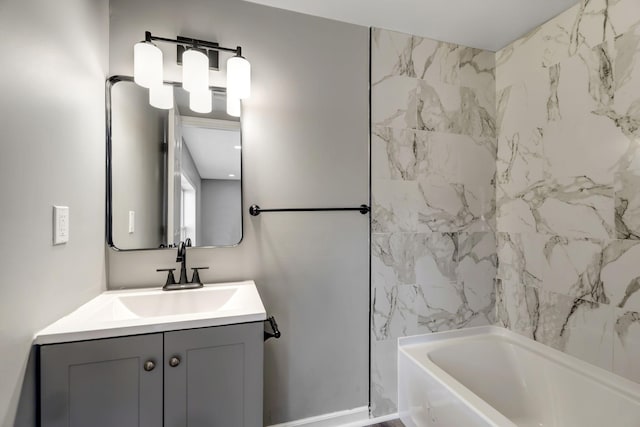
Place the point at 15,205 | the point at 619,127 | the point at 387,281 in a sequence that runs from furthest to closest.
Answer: the point at 387,281, the point at 619,127, the point at 15,205

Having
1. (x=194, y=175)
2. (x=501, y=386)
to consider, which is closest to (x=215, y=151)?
(x=194, y=175)

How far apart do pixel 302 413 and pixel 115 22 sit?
7.28 ft

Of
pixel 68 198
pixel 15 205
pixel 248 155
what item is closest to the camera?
pixel 15 205

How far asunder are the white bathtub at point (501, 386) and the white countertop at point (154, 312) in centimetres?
104

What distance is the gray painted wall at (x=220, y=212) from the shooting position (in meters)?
1.47

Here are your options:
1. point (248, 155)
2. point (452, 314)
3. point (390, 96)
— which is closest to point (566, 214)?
point (452, 314)

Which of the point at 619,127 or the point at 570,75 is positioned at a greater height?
the point at 570,75

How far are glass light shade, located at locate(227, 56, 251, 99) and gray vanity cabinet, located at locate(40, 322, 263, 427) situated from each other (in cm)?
110

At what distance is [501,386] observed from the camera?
5.73ft

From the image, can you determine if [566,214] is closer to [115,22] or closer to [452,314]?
[452,314]

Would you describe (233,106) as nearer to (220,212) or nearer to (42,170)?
(220,212)

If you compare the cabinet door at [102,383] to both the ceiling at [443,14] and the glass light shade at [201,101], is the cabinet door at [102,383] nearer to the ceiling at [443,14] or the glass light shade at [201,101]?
the glass light shade at [201,101]

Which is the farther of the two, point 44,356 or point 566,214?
point 566,214

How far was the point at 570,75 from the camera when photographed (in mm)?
1562
